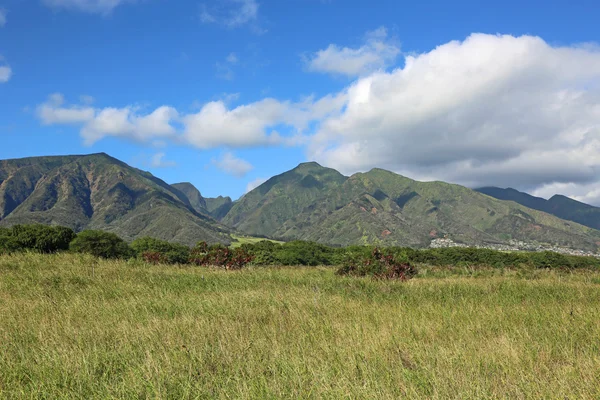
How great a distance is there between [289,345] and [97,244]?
106 ft

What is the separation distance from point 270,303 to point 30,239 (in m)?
28.3

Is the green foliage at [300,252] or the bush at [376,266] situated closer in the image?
the bush at [376,266]

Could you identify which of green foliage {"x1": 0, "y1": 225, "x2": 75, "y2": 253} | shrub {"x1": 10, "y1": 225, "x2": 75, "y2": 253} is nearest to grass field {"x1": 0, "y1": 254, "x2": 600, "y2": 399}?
green foliage {"x1": 0, "y1": 225, "x2": 75, "y2": 253}

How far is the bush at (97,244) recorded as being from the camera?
30970mm

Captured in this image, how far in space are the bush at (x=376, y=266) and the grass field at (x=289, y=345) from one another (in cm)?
677

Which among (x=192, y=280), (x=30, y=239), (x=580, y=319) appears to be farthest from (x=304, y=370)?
(x=30, y=239)

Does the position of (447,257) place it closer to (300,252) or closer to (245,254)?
(300,252)

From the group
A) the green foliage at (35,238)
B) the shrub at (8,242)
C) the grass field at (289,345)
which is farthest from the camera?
the green foliage at (35,238)

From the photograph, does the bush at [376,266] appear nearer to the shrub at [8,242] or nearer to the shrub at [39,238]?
the shrub at [39,238]

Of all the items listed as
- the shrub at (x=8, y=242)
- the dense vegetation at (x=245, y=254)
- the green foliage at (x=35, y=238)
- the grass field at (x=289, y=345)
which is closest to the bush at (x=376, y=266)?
the dense vegetation at (x=245, y=254)

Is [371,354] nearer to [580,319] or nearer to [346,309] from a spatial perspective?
[346,309]

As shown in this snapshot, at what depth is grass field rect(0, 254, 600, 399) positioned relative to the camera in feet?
13.9

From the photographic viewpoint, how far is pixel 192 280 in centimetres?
1294

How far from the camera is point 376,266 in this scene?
17.8 meters
